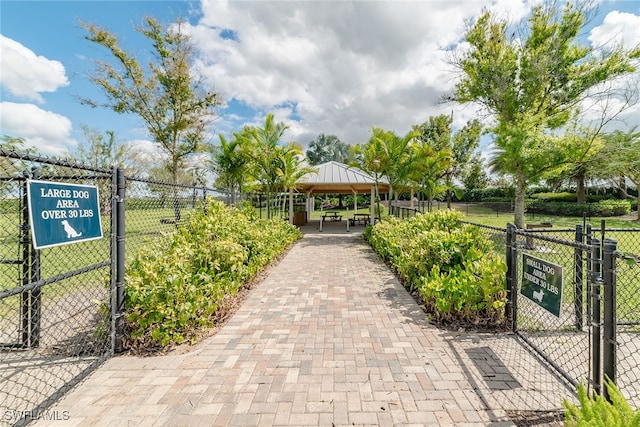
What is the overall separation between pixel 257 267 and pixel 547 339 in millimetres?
4908

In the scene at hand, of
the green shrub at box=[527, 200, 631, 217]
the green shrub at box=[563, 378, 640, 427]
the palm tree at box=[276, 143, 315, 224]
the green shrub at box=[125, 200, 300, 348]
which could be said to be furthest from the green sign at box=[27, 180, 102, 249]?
the green shrub at box=[527, 200, 631, 217]

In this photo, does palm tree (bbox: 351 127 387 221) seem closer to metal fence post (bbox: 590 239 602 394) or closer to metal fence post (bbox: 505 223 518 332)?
metal fence post (bbox: 505 223 518 332)

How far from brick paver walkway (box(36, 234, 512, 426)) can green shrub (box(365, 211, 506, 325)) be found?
455mm

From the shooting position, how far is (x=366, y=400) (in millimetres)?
2525

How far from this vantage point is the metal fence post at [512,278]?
3691 millimetres

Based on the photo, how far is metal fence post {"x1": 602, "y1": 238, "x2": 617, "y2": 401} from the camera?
212 cm

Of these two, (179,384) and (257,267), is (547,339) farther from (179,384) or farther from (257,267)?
(257,267)

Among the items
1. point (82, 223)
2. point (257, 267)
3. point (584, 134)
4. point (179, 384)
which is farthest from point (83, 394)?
point (584, 134)

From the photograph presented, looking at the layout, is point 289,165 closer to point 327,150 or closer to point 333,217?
point 333,217

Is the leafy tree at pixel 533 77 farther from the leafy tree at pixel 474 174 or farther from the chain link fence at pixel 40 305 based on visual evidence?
the leafy tree at pixel 474 174

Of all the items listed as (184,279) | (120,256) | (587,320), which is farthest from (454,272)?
(120,256)

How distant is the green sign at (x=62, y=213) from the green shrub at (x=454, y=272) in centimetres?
411

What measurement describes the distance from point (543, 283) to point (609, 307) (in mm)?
795

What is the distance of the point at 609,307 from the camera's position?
84.4 inches
